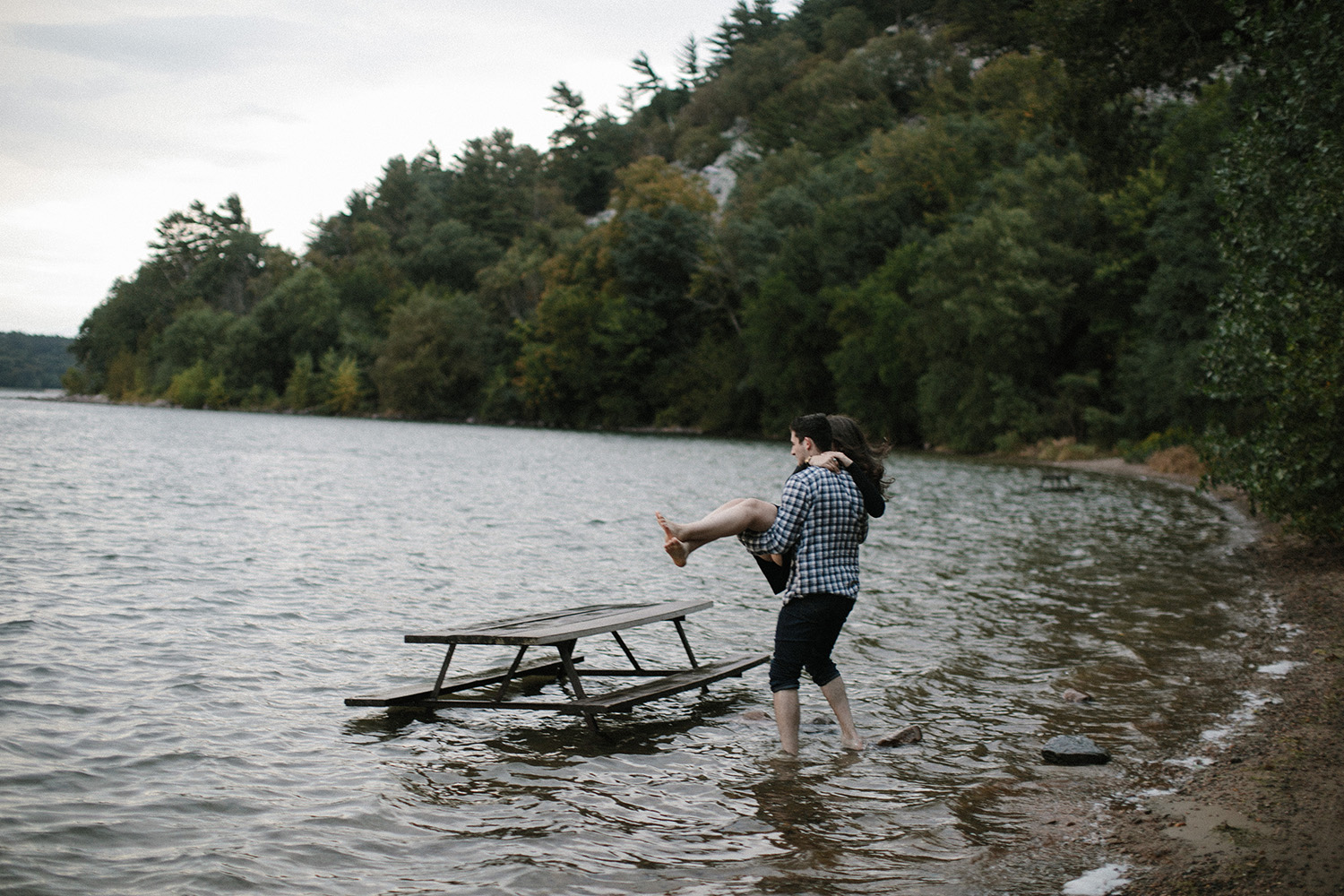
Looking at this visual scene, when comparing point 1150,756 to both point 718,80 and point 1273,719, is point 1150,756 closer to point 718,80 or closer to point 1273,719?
point 1273,719

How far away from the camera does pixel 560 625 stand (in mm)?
7828

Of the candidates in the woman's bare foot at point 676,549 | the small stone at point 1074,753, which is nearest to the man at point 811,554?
the woman's bare foot at point 676,549

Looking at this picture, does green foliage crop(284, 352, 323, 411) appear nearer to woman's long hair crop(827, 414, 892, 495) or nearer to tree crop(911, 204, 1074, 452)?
tree crop(911, 204, 1074, 452)

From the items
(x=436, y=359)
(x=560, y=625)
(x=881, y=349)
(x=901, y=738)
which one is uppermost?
(x=436, y=359)

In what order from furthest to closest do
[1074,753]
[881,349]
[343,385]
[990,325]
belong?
[343,385] → [881,349] → [990,325] → [1074,753]

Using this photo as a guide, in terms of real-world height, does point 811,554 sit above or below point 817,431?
below

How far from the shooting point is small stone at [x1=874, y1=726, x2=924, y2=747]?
25.1 feet

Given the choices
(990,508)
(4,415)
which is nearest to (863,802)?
(990,508)

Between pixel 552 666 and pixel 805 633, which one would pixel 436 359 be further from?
pixel 805 633

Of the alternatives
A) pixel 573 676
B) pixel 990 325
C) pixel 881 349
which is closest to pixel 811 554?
pixel 573 676

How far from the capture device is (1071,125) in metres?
19.8

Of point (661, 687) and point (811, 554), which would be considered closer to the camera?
point (811, 554)

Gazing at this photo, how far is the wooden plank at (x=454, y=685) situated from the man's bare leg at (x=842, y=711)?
2579 millimetres

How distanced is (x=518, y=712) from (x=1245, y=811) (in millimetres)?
5416
